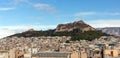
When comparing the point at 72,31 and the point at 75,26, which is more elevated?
the point at 75,26

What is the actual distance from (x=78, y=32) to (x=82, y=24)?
11.5 m

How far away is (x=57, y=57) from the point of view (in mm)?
55219

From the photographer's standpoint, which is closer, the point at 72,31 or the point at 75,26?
the point at 72,31

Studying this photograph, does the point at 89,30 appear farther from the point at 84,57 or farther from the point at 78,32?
the point at 84,57

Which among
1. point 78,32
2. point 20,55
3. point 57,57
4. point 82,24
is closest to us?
point 57,57

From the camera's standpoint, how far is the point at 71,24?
177375mm

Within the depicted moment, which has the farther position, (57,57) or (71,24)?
(71,24)

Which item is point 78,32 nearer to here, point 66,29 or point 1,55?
point 66,29

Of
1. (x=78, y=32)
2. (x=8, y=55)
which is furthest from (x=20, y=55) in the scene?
(x=78, y=32)

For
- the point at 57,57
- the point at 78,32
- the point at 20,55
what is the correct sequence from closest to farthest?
the point at 57,57
the point at 20,55
the point at 78,32

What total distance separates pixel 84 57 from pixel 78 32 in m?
101

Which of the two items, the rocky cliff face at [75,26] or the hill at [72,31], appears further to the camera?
the rocky cliff face at [75,26]

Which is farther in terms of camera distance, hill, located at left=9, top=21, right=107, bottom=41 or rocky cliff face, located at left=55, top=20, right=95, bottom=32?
rocky cliff face, located at left=55, top=20, right=95, bottom=32

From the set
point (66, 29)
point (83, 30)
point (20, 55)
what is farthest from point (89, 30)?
point (20, 55)
